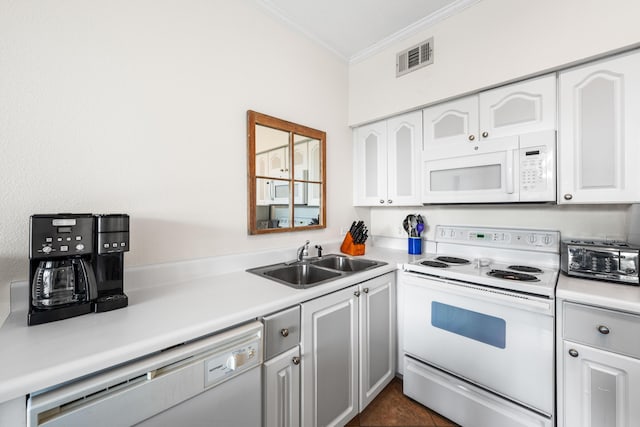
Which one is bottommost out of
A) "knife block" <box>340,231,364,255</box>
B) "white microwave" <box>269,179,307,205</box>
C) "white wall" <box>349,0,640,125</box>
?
"knife block" <box>340,231,364,255</box>

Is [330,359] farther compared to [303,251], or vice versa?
[303,251]

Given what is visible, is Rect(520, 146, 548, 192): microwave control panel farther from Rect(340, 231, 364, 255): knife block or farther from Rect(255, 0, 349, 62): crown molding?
Rect(255, 0, 349, 62): crown molding

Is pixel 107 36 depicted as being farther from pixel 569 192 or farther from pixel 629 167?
pixel 629 167

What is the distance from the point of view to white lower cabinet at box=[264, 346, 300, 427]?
1.07m

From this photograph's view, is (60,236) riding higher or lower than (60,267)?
higher

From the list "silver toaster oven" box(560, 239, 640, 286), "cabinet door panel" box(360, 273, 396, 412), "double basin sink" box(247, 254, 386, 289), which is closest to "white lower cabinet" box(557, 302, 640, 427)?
"silver toaster oven" box(560, 239, 640, 286)

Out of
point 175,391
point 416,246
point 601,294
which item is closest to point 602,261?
point 601,294

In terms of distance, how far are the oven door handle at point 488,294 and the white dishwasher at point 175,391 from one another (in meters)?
1.14

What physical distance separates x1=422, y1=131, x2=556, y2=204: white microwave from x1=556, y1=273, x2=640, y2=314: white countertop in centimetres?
49

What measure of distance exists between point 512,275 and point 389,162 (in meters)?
1.22

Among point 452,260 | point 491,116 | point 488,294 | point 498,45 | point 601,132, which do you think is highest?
point 498,45

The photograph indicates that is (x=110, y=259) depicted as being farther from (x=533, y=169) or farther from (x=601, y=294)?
(x=533, y=169)

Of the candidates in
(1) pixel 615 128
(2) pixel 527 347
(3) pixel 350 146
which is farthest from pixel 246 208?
(1) pixel 615 128

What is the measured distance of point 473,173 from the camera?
182 centimetres
